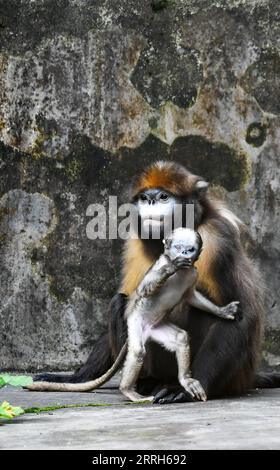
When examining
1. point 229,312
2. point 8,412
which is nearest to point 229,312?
point 229,312

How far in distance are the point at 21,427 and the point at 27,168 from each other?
2408 mm

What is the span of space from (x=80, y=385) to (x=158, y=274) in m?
0.79

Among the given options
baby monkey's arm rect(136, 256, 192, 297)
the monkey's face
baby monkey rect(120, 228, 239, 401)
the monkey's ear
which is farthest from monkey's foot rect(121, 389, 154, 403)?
the monkey's ear

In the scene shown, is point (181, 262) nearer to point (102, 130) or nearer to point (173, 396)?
point (173, 396)

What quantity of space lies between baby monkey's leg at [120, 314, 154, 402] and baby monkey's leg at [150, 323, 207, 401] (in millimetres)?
86

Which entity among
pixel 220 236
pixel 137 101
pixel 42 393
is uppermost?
pixel 137 101

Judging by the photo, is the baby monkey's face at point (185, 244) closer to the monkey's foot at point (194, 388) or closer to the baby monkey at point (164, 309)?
the baby monkey at point (164, 309)

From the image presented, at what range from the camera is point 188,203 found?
197 inches

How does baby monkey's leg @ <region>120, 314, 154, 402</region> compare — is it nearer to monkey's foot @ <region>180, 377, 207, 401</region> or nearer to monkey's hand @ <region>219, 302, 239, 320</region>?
monkey's foot @ <region>180, 377, 207, 401</region>

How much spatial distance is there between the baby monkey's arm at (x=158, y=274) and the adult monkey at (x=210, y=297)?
23cm

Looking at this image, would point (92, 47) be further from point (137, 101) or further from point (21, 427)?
point (21, 427)

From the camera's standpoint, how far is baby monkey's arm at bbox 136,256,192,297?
470cm

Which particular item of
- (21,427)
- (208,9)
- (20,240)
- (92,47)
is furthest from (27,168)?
(21,427)

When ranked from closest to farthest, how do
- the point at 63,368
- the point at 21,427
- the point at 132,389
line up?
the point at 21,427, the point at 132,389, the point at 63,368
